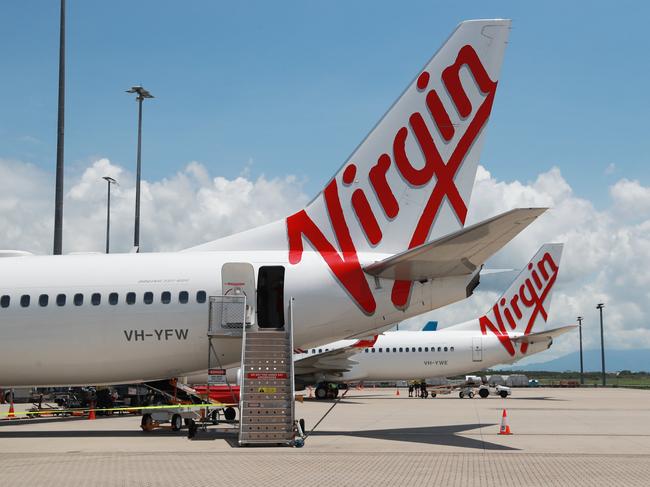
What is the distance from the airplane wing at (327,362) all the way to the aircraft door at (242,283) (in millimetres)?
22800

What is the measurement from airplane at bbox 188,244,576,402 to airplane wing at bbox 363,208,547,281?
25618 millimetres

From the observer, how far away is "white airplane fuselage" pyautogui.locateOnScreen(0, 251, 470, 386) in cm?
1975

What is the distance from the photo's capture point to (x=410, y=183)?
2030cm

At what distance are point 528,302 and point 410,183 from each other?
29.3 m

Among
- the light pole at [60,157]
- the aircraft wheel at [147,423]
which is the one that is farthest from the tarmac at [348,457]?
the light pole at [60,157]

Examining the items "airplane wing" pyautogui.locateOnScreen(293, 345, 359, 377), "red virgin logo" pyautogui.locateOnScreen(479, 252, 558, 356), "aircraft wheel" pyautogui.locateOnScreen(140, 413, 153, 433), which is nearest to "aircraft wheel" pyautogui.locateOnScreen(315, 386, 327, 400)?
"airplane wing" pyautogui.locateOnScreen(293, 345, 359, 377)

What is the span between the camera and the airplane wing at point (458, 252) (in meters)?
14.9

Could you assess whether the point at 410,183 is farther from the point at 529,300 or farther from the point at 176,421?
the point at 529,300

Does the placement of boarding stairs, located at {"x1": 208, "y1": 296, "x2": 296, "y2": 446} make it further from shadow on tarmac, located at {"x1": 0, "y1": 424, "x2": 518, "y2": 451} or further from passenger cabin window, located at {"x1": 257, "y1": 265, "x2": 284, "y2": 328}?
shadow on tarmac, located at {"x1": 0, "y1": 424, "x2": 518, "y2": 451}

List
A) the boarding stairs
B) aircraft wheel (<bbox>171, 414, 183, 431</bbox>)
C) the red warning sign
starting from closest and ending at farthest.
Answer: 1. the boarding stairs
2. the red warning sign
3. aircraft wheel (<bbox>171, 414, 183, 431</bbox>)

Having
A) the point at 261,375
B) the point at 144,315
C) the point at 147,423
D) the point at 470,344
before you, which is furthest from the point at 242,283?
the point at 470,344

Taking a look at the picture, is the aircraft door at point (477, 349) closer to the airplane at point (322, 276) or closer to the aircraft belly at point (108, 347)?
the airplane at point (322, 276)

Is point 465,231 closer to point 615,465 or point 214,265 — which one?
point 615,465

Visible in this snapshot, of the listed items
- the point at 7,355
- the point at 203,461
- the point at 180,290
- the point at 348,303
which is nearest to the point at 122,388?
the point at 7,355
